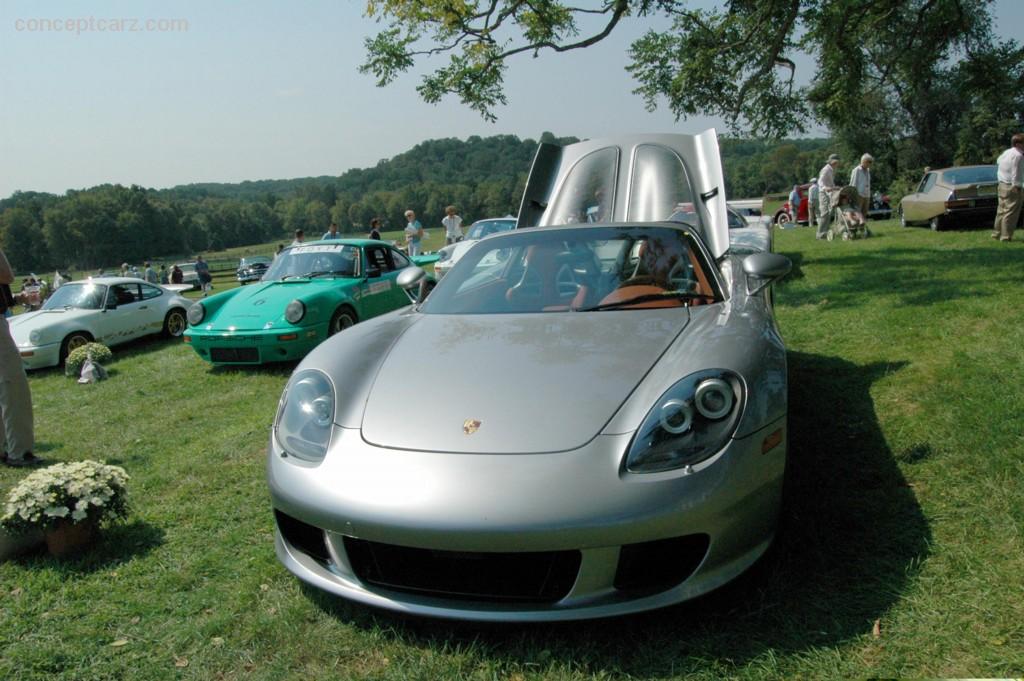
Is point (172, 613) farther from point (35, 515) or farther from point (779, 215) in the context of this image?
point (779, 215)

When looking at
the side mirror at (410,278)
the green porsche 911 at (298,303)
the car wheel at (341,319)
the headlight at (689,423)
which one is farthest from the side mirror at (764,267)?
the car wheel at (341,319)

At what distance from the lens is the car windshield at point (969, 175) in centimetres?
1327

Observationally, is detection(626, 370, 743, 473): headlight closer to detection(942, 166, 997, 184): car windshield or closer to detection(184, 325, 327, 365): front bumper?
detection(184, 325, 327, 365): front bumper

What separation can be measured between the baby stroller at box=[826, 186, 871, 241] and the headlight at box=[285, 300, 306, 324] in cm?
1099

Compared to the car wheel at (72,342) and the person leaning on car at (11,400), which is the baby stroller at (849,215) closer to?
the car wheel at (72,342)

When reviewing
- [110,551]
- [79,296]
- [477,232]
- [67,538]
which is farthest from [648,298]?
[477,232]

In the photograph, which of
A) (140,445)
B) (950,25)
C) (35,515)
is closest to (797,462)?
(35,515)

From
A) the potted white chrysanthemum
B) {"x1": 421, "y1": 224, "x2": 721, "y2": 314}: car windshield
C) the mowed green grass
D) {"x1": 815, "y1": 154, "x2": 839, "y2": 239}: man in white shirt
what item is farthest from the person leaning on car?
{"x1": 815, "y1": 154, "x2": 839, "y2": 239}: man in white shirt

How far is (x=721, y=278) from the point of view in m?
3.52

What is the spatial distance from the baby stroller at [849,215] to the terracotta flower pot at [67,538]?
13.9 m

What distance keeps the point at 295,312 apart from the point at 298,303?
3.9 inches

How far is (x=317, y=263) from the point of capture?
8.43 meters

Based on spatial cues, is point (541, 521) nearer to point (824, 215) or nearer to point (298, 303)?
point (298, 303)

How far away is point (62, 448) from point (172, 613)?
3197 millimetres
